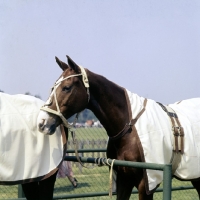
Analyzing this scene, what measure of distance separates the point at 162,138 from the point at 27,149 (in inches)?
49.7

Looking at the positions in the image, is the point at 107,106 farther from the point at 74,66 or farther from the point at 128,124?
the point at 74,66

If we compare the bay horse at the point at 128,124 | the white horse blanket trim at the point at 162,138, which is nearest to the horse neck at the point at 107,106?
the bay horse at the point at 128,124

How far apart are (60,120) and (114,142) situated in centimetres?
65

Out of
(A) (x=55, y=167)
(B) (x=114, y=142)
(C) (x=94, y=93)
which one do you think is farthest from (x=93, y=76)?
(A) (x=55, y=167)

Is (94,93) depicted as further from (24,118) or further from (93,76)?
(24,118)

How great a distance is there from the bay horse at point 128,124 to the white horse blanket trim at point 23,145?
4.9 inches

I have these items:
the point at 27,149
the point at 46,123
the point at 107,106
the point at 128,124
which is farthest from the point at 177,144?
the point at 27,149

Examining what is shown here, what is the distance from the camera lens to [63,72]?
3803mm

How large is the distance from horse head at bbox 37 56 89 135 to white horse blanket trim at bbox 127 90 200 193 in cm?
56

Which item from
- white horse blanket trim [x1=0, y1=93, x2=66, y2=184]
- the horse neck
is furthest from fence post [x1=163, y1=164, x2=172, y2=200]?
the horse neck

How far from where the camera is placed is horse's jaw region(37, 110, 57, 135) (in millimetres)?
3371

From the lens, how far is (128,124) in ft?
12.6

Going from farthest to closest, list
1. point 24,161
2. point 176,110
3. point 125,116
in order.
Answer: point 176,110, point 125,116, point 24,161

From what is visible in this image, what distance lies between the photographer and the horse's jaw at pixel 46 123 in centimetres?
337
